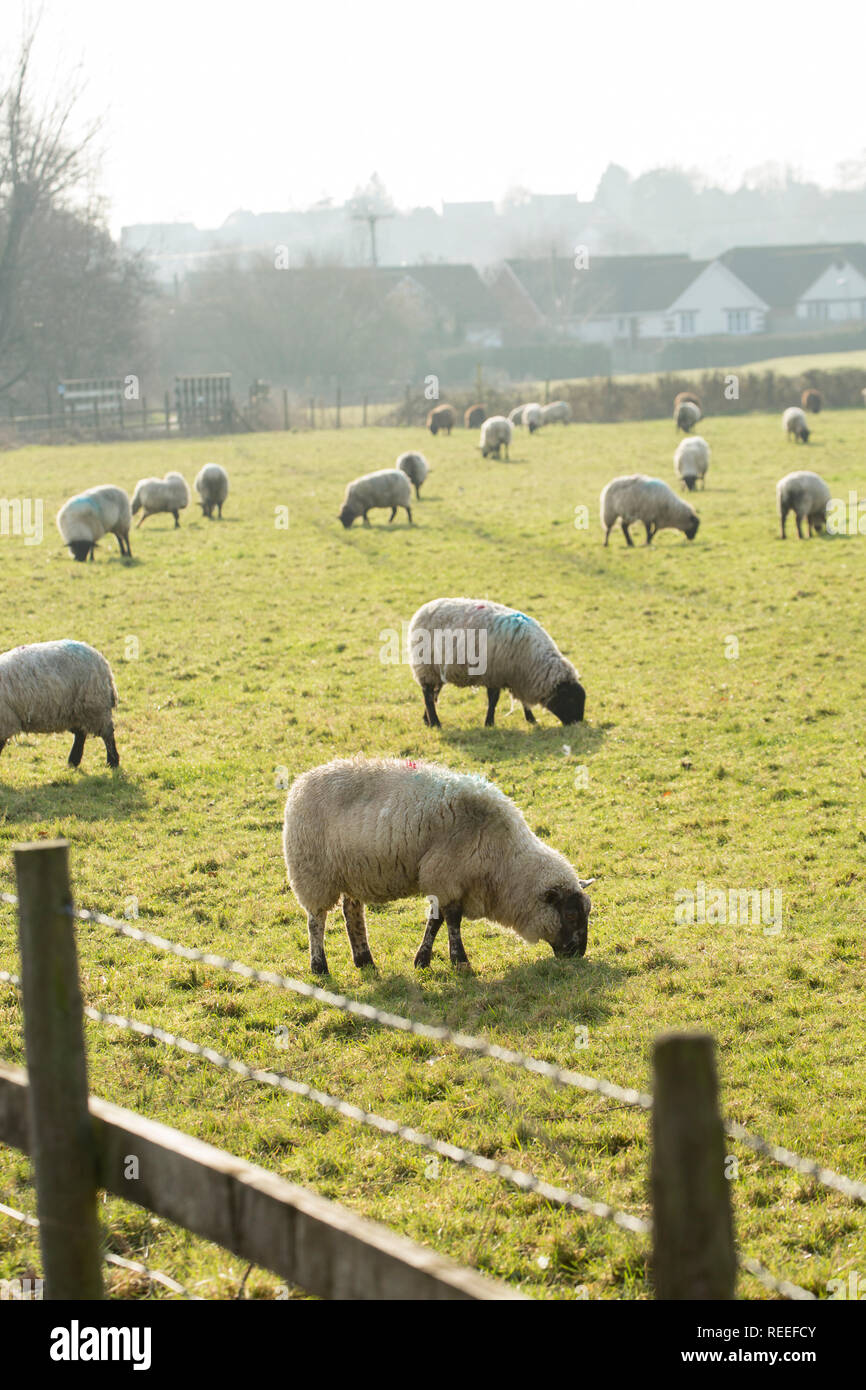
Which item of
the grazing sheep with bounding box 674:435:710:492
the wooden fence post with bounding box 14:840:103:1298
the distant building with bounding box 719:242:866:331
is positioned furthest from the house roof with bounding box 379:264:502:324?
the wooden fence post with bounding box 14:840:103:1298

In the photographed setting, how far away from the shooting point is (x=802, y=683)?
44.0 feet

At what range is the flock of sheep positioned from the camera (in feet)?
23.7

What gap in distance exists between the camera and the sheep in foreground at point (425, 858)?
23.6ft

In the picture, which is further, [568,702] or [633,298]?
[633,298]

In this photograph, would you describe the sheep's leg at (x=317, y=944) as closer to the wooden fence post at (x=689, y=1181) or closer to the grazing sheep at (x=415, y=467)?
the wooden fence post at (x=689, y=1181)

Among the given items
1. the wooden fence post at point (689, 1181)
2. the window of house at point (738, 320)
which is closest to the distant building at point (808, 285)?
the window of house at point (738, 320)

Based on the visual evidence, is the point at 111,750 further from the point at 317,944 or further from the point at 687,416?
the point at 687,416

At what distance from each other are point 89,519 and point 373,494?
596 cm

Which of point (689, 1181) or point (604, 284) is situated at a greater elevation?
point (604, 284)

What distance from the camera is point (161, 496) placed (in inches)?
1025

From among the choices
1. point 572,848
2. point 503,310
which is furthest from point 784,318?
point 572,848

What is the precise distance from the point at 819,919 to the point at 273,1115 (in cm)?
389

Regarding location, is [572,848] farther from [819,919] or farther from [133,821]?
[133,821]

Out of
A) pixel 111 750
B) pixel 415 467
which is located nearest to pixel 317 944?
pixel 111 750
